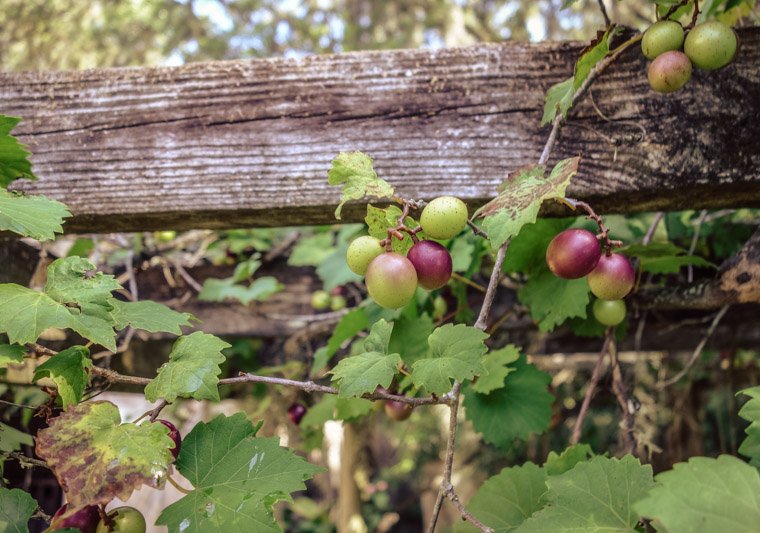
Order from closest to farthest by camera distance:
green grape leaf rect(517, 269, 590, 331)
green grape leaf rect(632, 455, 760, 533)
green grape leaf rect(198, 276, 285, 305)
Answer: green grape leaf rect(632, 455, 760, 533)
green grape leaf rect(517, 269, 590, 331)
green grape leaf rect(198, 276, 285, 305)

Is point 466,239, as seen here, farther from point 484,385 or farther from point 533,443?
point 533,443

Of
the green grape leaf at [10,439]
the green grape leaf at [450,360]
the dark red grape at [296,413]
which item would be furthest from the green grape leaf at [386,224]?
the dark red grape at [296,413]

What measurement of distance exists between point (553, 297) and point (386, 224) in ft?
1.91

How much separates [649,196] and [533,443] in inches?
181

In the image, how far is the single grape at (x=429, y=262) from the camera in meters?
0.77

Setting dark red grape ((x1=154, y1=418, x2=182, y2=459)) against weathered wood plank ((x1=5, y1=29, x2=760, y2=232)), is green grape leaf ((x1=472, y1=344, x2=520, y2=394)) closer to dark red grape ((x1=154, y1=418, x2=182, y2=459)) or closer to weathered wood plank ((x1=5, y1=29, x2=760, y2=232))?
weathered wood plank ((x1=5, y1=29, x2=760, y2=232))

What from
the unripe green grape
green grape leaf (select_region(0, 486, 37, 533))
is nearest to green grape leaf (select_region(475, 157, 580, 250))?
the unripe green grape

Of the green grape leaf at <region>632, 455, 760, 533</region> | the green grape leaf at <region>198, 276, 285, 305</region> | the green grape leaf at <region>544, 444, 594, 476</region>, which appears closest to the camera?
the green grape leaf at <region>632, 455, 760, 533</region>

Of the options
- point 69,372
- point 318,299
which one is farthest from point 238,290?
point 69,372

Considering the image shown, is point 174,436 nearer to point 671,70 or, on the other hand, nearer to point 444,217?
point 444,217

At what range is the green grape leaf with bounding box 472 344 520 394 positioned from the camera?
1222 millimetres

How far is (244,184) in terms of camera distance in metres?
0.99

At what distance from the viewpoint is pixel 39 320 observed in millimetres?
721

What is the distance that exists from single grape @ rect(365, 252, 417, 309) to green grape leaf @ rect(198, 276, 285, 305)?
1.11 metres
